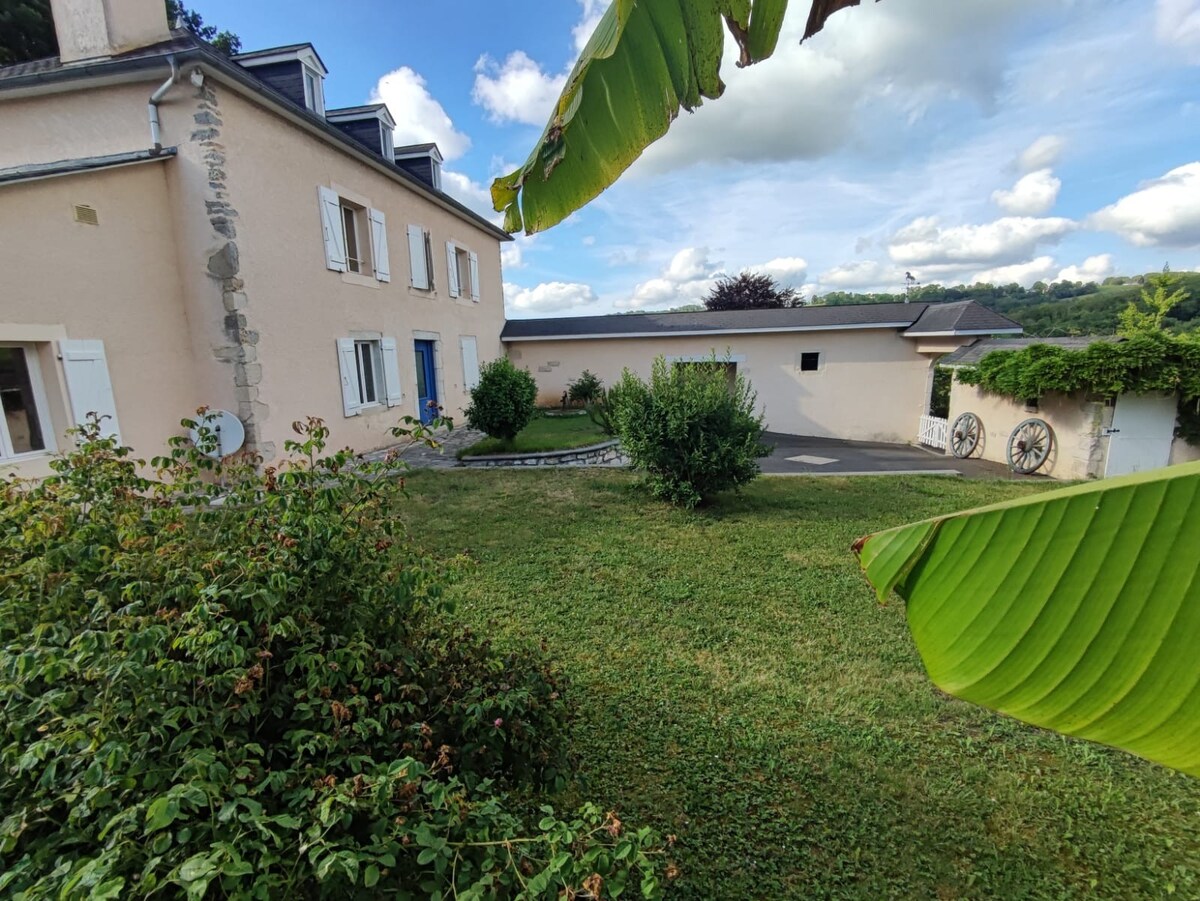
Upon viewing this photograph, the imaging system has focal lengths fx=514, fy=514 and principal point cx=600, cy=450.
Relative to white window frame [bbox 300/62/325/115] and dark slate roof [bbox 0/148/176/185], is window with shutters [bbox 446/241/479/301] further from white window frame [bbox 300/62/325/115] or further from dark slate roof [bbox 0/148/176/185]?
dark slate roof [bbox 0/148/176/185]

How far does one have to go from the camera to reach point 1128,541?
3.21ft

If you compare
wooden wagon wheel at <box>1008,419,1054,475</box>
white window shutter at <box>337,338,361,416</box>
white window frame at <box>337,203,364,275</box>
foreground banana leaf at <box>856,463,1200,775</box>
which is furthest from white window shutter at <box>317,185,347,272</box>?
wooden wagon wheel at <box>1008,419,1054,475</box>

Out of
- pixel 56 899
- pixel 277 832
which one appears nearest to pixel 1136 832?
pixel 277 832

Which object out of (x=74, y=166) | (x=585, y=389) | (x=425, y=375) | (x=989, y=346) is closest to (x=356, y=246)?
(x=425, y=375)

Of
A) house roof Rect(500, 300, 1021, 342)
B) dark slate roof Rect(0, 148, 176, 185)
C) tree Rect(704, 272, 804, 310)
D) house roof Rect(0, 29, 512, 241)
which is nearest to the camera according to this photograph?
dark slate roof Rect(0, 148, 176, 185)

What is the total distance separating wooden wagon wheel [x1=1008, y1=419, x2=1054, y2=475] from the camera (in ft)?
31.6

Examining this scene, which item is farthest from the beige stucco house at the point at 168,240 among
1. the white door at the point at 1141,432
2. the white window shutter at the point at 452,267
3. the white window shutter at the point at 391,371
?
the white door at the point at 1141,432

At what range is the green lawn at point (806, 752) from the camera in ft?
7.25

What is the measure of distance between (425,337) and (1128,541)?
1372 cm

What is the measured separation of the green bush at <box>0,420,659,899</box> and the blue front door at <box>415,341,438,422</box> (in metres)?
11.5

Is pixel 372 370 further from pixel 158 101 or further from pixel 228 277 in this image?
pixel 158 101

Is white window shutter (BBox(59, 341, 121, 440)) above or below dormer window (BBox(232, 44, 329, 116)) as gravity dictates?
below

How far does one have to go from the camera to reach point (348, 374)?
10.1 m

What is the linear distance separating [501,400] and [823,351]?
374 inches
